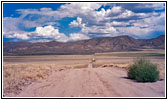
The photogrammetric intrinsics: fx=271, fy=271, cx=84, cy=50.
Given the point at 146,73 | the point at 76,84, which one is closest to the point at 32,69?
the point at 76,84

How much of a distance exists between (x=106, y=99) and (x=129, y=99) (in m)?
1.04

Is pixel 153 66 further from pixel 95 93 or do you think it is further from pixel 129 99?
pixel 129 99

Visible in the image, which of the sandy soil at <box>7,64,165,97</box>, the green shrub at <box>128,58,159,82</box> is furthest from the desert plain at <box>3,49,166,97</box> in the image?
the green shrub at <box>128,58,159,82</box>

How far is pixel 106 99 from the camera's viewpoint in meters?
12.4

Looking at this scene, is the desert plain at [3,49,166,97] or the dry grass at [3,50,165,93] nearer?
the desert plain at [3,49,166,97]

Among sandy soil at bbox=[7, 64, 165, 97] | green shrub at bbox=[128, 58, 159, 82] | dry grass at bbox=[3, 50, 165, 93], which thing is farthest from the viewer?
dry grass at bbox=[3, 50, 165, 93]

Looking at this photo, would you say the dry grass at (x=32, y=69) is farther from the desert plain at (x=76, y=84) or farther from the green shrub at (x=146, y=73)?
the green shrub at (x=146, y=73)

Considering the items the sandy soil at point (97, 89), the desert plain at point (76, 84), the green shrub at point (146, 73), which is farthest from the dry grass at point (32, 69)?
the green shrub at point (146, 73)

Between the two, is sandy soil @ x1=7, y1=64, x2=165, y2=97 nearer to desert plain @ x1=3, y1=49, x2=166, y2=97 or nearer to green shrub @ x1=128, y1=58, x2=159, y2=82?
desert plain @ x1=3, y1=49, x2=166, y2=97

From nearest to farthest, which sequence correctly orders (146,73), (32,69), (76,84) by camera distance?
(76,84)
(146,73)
(32,69)

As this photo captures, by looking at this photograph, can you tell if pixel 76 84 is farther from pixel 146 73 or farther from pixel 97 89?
pixel 146 73

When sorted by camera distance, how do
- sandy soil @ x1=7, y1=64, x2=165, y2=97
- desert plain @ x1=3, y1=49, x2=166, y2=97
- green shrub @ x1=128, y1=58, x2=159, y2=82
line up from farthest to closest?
green shrub @ x1=128, y1=58, x2=159, y2=82, desert plain @ x1=3, y1=49, x2=166, y2=97, sandy soil @ x1=7, y1=64, x2=165, y2=97

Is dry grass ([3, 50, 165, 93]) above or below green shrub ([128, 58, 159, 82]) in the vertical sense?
below

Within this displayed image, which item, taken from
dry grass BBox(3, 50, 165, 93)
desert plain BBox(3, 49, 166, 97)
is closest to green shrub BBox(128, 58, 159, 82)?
desert plain BBox(3, 49, 166, 97)
